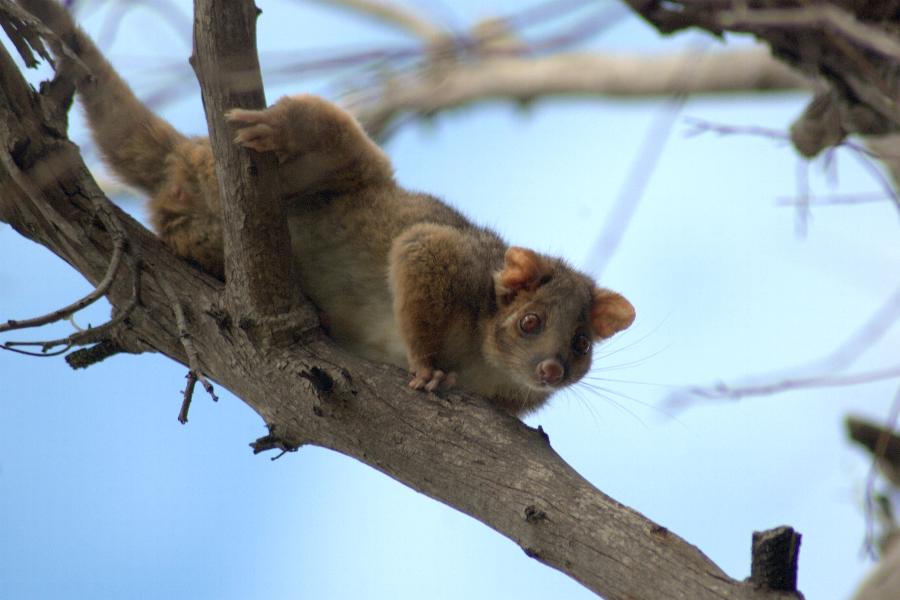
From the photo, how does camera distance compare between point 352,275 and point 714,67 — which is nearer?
point 352,275

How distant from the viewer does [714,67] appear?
257 inches

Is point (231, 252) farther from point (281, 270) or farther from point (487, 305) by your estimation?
point (487, 305)

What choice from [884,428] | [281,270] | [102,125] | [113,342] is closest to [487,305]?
[281,270]

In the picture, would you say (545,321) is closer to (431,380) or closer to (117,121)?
(431,380)

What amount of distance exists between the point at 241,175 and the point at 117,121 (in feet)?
4.94

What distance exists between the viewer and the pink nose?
5.23 metres

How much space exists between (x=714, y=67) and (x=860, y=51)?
3.14 metres

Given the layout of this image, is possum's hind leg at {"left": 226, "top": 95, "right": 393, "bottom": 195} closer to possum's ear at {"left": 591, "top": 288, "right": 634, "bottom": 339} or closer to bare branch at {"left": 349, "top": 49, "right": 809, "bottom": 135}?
bare branch at {"left": 349, "top": 49, "right": 809, "bottom": 135}

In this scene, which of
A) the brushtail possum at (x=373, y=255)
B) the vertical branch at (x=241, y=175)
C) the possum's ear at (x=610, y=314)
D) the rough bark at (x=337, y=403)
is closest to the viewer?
the rough bark at (x=337, y=403)

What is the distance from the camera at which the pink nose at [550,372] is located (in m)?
5.23

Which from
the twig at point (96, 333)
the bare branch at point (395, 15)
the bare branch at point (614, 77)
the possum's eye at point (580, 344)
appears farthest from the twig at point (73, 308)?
the bare branch at point (395, 15)

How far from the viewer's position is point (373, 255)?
543 cm

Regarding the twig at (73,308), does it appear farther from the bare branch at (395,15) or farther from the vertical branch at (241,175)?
the bare branch at (395,15)

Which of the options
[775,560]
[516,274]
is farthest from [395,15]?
[775,560]
